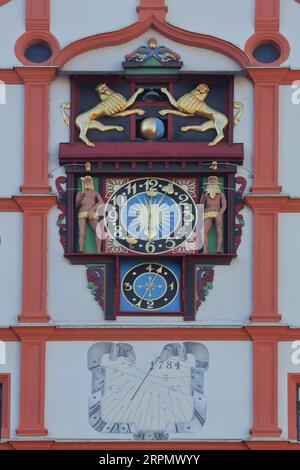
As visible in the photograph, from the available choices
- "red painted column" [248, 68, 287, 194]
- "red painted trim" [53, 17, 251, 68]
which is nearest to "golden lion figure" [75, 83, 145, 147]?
"red painted trim" [53, 17, 251, 68]

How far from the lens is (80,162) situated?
41.9m

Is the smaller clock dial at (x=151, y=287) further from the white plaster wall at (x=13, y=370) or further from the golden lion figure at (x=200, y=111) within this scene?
the golden lion figure at (x=200, y=111)

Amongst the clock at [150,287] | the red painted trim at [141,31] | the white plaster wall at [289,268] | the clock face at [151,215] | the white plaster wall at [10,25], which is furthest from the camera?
the white plaster wall at [10,25]

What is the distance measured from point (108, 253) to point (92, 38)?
2.72m

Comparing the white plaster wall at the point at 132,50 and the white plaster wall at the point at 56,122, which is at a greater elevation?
the white plaster wall at the point at 132,50

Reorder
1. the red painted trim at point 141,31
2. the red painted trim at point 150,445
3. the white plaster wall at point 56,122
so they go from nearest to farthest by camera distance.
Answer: the red painted trim at point 150,445, the white plaster wall at point 56,122, the red painted trim at point 141,31

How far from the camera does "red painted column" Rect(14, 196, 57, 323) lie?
4156cm

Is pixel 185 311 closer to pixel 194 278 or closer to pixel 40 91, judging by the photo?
pixel 194 278

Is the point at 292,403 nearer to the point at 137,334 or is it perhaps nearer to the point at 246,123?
the point at 137,334

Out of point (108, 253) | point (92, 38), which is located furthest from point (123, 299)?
point (92, 38)

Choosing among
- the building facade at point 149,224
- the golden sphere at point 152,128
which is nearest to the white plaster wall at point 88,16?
the building facade at point 149,224

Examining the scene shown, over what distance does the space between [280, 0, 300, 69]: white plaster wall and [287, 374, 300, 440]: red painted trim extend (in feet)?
12.8

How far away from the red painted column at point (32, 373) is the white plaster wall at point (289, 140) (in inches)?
137

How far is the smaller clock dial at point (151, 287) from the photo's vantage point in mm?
41688
